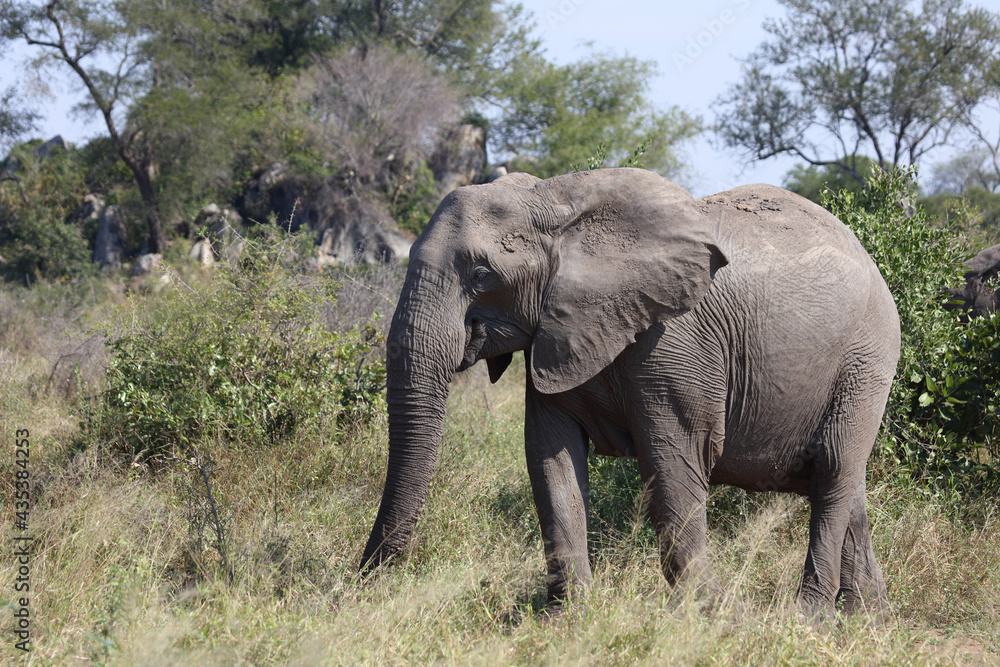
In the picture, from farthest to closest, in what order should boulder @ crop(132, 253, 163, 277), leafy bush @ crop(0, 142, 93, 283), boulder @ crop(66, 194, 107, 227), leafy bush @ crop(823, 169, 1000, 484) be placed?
boulder @ crop(66, 194, 107, 227), leafy bush @ crop(0, 142, 93, 283), boulder @ crop(132, 253, 163, 277), leafy bush @ crop(823, 169, 1000, 484)

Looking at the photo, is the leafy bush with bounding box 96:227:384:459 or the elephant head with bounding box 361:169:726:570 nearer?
the elephant head with bounding box 361:169:726:570

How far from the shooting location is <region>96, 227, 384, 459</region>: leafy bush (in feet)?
19.6

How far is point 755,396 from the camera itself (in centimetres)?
385

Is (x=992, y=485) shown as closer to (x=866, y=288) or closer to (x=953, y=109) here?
(x=866, y=288)

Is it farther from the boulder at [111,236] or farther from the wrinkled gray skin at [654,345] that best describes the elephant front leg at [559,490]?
the boulder at [111,236]

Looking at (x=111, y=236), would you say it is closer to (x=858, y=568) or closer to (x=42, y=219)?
(x=42, y=219)

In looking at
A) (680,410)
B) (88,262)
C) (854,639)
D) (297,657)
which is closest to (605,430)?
(680,410)

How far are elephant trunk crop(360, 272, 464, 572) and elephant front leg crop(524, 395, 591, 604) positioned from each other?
474 millimetres

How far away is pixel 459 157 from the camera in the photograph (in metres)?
27.0

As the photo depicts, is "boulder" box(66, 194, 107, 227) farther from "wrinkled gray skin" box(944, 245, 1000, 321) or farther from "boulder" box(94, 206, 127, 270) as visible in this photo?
"wrinkled gray skin" box(944, 245, 1000, 321)

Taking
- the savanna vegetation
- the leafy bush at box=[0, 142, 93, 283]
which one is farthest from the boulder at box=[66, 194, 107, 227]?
the savanna vegetation

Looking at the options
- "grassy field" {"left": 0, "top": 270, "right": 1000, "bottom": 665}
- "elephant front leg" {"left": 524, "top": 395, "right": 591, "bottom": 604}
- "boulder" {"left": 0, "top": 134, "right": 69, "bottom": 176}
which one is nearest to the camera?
"grassy field" {"left": 0, "top": 270, "right": 1000, "bottom": 665}

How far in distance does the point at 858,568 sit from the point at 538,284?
2.25m

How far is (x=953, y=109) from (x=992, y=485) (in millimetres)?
22160
